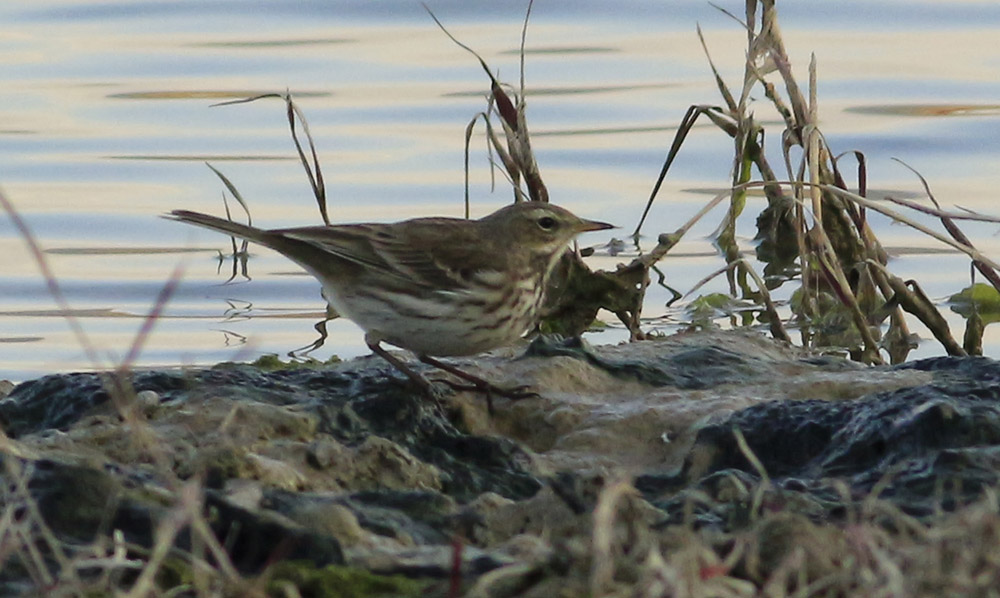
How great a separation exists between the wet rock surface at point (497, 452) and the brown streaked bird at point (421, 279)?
0.46 feet

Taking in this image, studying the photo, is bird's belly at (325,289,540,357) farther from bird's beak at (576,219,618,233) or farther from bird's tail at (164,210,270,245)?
bird's beak at (576,219,618,233)

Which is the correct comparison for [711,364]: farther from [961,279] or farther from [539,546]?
[961,279]

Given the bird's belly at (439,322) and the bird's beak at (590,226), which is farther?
the bird's beak at (590,226)

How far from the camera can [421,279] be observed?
6453 mm

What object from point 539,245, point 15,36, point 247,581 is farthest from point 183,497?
point 15,36

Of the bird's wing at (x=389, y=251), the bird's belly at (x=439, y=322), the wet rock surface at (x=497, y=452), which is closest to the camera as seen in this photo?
the wet rock surface at (x=497, y=452)

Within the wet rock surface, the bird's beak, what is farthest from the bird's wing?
the bird's beak

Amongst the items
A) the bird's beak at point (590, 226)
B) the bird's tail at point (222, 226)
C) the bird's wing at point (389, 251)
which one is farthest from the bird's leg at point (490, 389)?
the bird's beak at point (590, 226)

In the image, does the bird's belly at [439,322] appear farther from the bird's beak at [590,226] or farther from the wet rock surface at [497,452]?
the bird's beak at [590,226]

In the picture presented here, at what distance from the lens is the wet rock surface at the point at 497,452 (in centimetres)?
411

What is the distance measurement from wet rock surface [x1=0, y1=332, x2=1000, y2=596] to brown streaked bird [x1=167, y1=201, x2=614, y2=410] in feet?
0.46

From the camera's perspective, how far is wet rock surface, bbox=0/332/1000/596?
13.5ft

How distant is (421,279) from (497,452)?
128cm

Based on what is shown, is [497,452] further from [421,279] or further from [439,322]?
[421,279]
